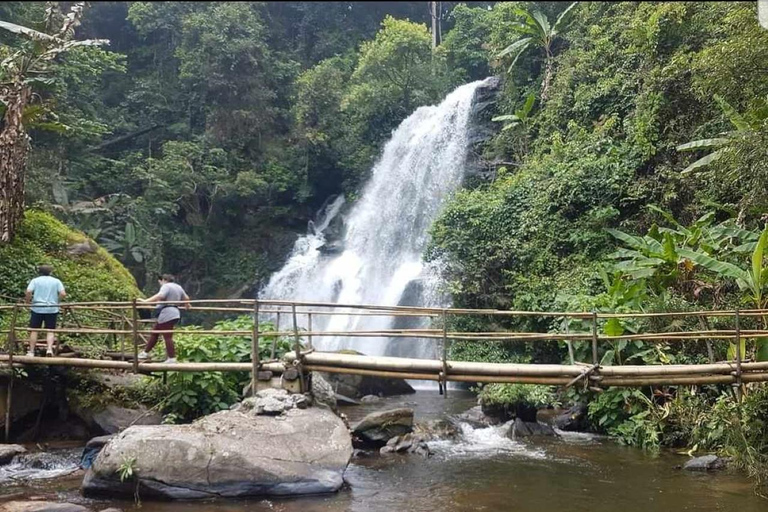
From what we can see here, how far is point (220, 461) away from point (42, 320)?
4386 millimetres

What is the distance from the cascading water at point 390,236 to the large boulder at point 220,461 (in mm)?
10436

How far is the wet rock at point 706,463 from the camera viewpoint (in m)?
8.20

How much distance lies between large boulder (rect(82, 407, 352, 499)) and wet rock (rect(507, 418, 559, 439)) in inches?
159

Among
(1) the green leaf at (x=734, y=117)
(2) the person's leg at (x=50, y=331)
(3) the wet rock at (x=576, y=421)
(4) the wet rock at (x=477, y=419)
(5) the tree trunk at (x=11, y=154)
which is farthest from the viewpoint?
(5) the tree trunk at (x=11, y=154)

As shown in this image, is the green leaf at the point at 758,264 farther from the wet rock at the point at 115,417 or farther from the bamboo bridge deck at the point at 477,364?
the wet rock at the point at 115,417

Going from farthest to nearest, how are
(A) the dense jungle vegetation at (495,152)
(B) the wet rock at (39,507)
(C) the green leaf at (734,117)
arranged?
(A) the dense jungle vegetation at (495,152) < (C) the green leaf at (734,117) < (B) the wet rock at (39,507)

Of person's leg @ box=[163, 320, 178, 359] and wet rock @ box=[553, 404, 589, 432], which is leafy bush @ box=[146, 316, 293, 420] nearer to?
person's leg @ box=[163, 320, 178, 359]

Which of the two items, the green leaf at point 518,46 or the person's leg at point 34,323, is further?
the green leaf at point 518,46

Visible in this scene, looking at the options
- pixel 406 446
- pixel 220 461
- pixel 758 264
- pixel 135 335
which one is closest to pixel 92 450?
pixel 135 335

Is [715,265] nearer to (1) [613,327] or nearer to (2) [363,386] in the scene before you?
(1) [613,327]

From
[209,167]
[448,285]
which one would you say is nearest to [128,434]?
[448,285]

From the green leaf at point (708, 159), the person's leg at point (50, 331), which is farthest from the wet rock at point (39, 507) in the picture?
the green leaf at point (708, 159)

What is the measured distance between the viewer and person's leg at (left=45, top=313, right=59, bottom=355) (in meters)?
9.14

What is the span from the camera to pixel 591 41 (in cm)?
1706
